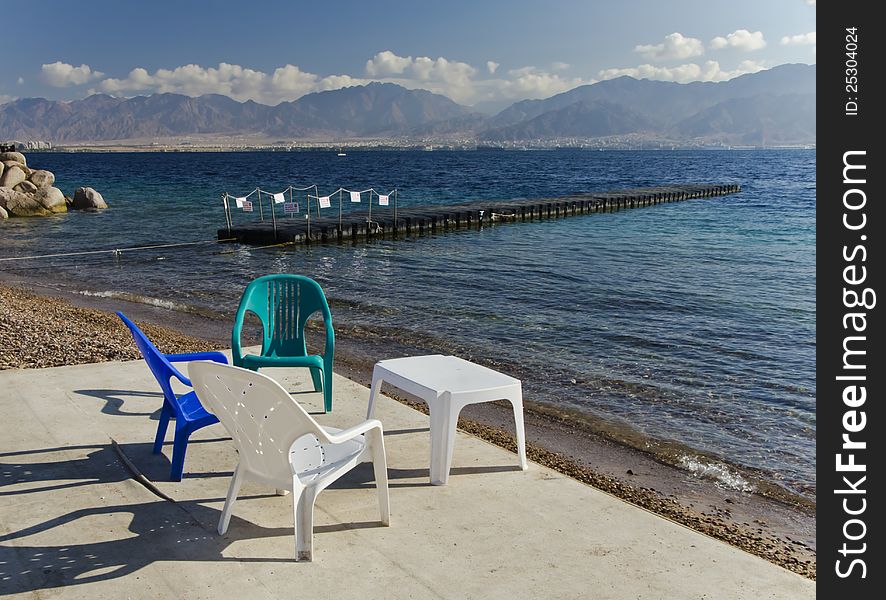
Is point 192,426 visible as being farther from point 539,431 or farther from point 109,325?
point 109,325

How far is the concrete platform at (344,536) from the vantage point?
4.02 m

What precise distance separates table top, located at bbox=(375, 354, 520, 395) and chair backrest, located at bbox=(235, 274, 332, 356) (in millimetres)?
1396

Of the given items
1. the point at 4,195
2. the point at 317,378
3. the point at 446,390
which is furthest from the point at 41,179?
the point at 446,390

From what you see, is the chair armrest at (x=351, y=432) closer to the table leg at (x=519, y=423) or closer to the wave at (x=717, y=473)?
the table leg at (x=519, y=423)

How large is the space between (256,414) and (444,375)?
1936 millimetres

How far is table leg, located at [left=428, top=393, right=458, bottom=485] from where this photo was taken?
5.35 metres

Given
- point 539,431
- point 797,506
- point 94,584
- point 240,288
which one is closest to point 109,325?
point 240,288

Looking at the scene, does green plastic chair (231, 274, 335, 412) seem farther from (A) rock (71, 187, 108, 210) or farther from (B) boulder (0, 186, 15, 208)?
(A) rock (71, 187, 108, 210)

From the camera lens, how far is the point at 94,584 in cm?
394

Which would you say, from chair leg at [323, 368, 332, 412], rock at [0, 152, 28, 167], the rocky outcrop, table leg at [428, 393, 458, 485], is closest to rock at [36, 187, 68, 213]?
the rocky outcrop

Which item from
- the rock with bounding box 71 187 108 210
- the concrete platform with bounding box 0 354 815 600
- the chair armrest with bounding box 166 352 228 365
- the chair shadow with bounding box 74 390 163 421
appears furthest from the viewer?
the rock with bounding box 71 187 108 210

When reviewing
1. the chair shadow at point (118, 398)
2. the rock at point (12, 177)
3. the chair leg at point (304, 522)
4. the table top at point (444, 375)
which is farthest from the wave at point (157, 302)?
the rock at point (12, 177)

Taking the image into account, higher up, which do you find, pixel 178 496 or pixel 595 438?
pixel 178 496
